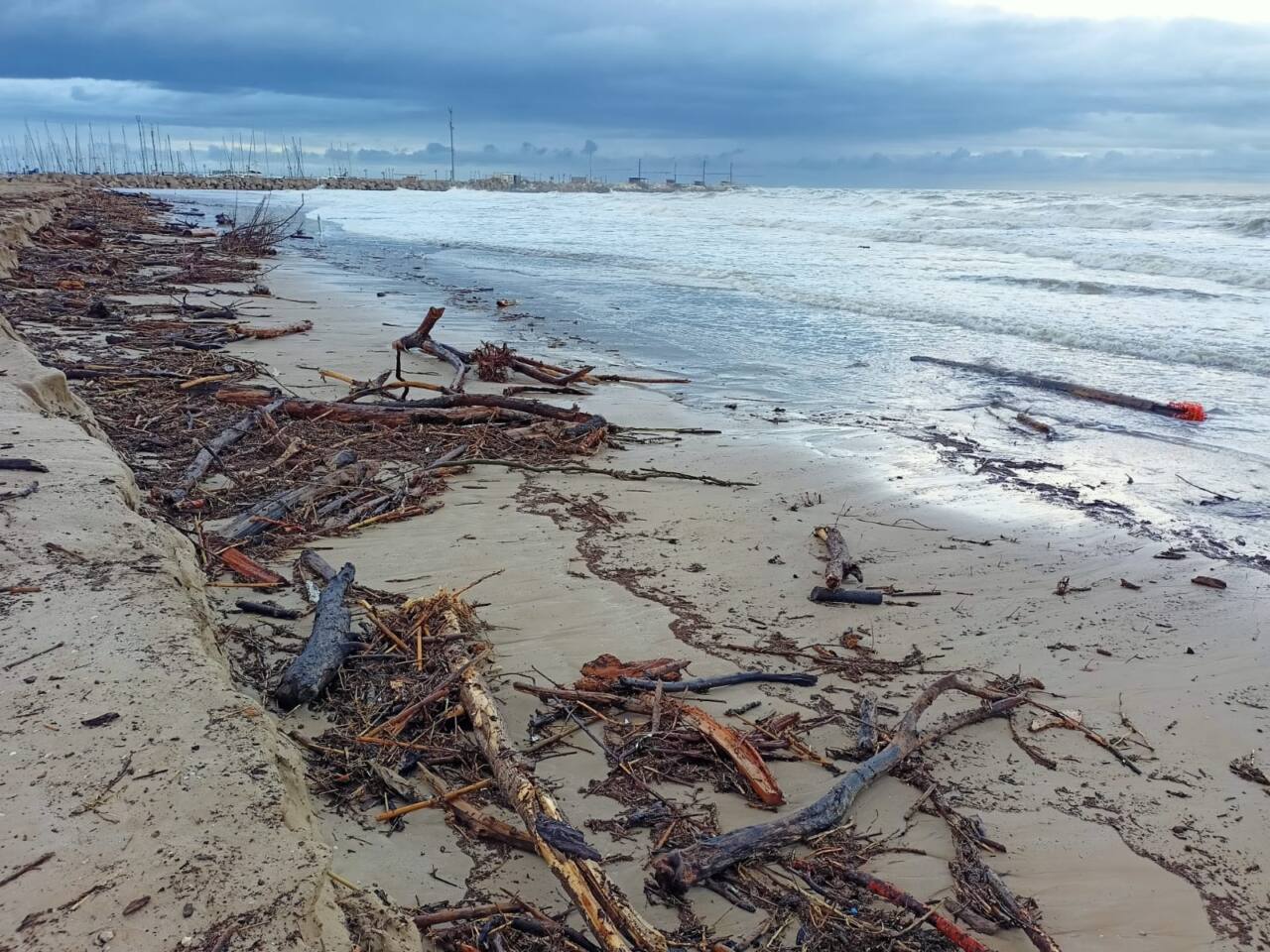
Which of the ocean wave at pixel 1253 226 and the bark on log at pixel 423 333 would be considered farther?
the ocean wave at pixel 1253 226

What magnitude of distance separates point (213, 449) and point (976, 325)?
12.8 metres

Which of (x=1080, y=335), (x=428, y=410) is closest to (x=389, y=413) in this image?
(x=428, y=410)

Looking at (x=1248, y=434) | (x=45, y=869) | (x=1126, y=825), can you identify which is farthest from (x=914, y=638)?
(x=1248, y=434)

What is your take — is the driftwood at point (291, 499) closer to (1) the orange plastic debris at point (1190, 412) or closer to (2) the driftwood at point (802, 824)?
(2) the driftwood at point (802, 824)

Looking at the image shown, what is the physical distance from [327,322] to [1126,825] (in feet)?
39.6

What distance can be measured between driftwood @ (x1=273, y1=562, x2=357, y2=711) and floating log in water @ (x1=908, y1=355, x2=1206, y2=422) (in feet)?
28.8

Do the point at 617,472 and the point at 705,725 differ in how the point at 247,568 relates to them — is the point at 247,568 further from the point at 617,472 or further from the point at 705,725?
the point at 617,472

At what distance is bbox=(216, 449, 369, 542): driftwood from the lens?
518 centimetres

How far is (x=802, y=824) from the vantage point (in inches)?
115

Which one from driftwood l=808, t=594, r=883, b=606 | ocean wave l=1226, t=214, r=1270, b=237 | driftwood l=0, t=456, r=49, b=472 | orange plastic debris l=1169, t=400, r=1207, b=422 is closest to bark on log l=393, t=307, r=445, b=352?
driftwood l=0, t=456, r=49, b=472

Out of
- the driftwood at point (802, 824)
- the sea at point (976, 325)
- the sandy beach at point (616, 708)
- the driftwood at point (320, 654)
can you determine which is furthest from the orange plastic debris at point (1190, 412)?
the driftwood at point (320, 654)

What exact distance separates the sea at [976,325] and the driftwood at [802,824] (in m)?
3.44

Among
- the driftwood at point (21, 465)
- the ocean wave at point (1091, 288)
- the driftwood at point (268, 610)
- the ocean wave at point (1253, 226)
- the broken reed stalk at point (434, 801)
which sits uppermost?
the ocean wave at point (1253, 226)

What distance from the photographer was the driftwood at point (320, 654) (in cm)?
345
